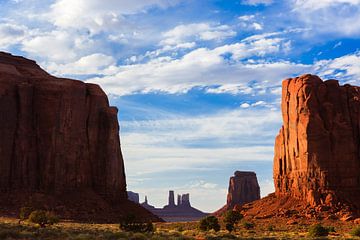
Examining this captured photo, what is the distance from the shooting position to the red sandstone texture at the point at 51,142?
76500 mm

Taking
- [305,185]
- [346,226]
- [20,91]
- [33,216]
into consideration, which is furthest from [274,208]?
[20,91]

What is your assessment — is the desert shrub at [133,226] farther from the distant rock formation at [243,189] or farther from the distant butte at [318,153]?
the distant rock formation at [243,189]

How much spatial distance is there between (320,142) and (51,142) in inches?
1505

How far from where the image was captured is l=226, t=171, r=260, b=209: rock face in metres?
164

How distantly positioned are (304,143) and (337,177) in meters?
6.12

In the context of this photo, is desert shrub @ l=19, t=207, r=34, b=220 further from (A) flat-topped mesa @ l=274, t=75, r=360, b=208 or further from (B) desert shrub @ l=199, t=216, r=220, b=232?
(A) flat-topped mesa @ l=274, t=75, r=360, b=208

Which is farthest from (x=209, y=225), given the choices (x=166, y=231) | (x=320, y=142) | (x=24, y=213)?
(x=320, y=142)

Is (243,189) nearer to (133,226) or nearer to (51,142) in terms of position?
(51,142)

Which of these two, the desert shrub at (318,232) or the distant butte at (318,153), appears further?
the distant butte at (318,153)

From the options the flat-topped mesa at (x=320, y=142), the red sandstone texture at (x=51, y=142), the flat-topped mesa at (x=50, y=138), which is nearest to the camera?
the flat-topped mesa at (x=320, y=142)

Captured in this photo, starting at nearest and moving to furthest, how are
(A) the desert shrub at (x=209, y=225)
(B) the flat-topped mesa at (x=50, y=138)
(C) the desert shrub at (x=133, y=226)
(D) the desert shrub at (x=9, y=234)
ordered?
(D) the desert shrub at (x=9, y=234) < (C) the desert shrub at (x=133, y=226) < (A) the desert shrub at (x=209, y=225) < (B) the flat-topped mesa at (x=50, y=138)

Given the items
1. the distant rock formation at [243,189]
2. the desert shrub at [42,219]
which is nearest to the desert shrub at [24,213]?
the desert shrub at [42,219]

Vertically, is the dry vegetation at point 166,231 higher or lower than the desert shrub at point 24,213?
lower

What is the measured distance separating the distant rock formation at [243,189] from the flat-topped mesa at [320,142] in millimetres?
86727
